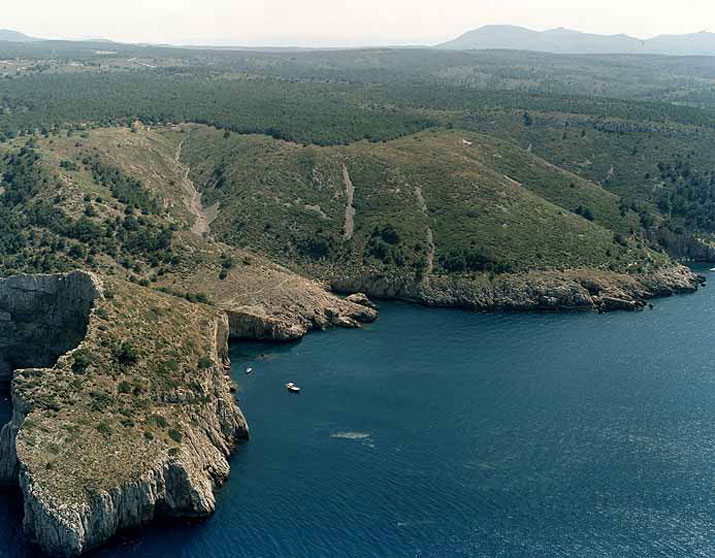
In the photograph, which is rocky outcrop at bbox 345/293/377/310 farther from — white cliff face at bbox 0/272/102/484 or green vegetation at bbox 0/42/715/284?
white cliff face at bbox 0/272/102/484

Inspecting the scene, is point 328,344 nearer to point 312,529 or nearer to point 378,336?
point 378,336

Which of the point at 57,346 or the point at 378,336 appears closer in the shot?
the point at 57,346

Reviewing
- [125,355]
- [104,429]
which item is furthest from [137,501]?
[125,355]

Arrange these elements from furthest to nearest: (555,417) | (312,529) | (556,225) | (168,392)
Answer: (556,225)
(555,417)
(168,392)
(312,529)

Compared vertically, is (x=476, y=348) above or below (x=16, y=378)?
below

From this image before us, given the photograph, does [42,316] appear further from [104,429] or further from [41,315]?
[104,429]

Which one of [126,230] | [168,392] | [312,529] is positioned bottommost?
[312,529]

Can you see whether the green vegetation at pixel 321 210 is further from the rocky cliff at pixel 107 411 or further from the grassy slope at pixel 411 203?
the rocky cliff at pixel 107 411

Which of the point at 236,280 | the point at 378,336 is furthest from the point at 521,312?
the point at 236,280
